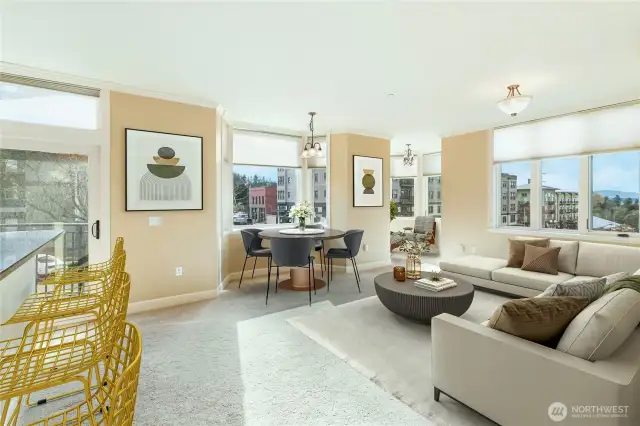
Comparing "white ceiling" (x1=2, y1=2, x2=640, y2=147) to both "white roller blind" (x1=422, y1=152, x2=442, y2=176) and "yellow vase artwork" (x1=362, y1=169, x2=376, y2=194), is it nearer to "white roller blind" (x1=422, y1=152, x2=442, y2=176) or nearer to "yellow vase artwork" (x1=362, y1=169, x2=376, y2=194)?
"yellow vase artwork" (x1=362, y1=169, x2=376, y2=194)

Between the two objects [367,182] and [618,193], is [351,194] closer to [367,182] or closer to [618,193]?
[367,182]

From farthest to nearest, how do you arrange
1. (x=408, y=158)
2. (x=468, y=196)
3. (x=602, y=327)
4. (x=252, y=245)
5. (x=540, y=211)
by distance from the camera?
(x=408, y=158)
(x=468, y=196)
(x=540, y=211)
(x=252, y=245)
(x=602, y=327)

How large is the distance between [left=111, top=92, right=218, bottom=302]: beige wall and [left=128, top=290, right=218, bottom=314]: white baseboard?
0.05m

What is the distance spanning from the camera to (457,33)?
95.8 inches

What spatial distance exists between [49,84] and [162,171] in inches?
52.2

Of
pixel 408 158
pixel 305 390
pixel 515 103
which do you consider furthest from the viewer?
pixel 408 158

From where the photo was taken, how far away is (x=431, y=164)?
7.74m

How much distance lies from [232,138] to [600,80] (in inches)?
190

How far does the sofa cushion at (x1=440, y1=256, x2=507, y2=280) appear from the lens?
4191 mm

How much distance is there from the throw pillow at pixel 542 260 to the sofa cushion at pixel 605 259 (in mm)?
273

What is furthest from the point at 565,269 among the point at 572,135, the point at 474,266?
the point at 572,135

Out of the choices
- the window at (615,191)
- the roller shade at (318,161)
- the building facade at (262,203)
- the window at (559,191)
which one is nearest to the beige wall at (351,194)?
the roller shade at (318,161)

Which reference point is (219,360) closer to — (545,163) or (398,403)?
(398,403)

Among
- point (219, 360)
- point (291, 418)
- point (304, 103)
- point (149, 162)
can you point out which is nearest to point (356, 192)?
point (304, 103)
